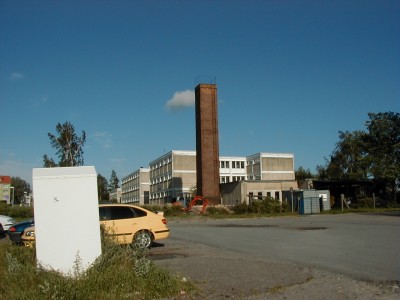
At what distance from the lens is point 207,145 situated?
5684 cm

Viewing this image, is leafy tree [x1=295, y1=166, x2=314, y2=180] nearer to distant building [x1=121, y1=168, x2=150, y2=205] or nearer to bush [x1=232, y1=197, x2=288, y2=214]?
distant building [x1=121, y1=168, x2=150, y2=205]

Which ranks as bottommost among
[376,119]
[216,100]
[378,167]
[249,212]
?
[249,212]

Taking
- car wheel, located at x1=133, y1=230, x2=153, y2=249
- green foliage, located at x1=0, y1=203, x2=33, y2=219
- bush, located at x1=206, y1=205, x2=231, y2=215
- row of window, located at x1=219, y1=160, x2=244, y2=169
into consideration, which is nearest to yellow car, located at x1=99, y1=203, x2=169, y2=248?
car wheel, located at x1=133, y1=230, x2=153, y2=249

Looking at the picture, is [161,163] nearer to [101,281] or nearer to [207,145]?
[207,145]

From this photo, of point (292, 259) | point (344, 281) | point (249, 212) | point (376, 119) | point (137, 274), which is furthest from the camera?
point (376, 119)

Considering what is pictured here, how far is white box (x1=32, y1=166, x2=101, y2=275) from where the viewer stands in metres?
8.65

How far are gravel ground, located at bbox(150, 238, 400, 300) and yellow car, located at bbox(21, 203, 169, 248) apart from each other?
10.3ft

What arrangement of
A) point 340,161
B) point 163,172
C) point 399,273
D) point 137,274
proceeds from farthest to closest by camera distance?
point 163,172 → point 340,161 → point 399,273 → point 137,274

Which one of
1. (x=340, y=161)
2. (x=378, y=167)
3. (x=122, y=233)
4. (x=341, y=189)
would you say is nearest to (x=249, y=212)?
(x=378, y=167)

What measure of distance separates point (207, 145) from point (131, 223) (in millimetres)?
41218

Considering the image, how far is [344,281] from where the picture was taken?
30.6 ft

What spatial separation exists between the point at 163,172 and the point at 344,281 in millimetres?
96472

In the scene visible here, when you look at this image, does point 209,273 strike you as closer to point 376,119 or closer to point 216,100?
point 376,119

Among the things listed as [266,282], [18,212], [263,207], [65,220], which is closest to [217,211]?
[263,207]
